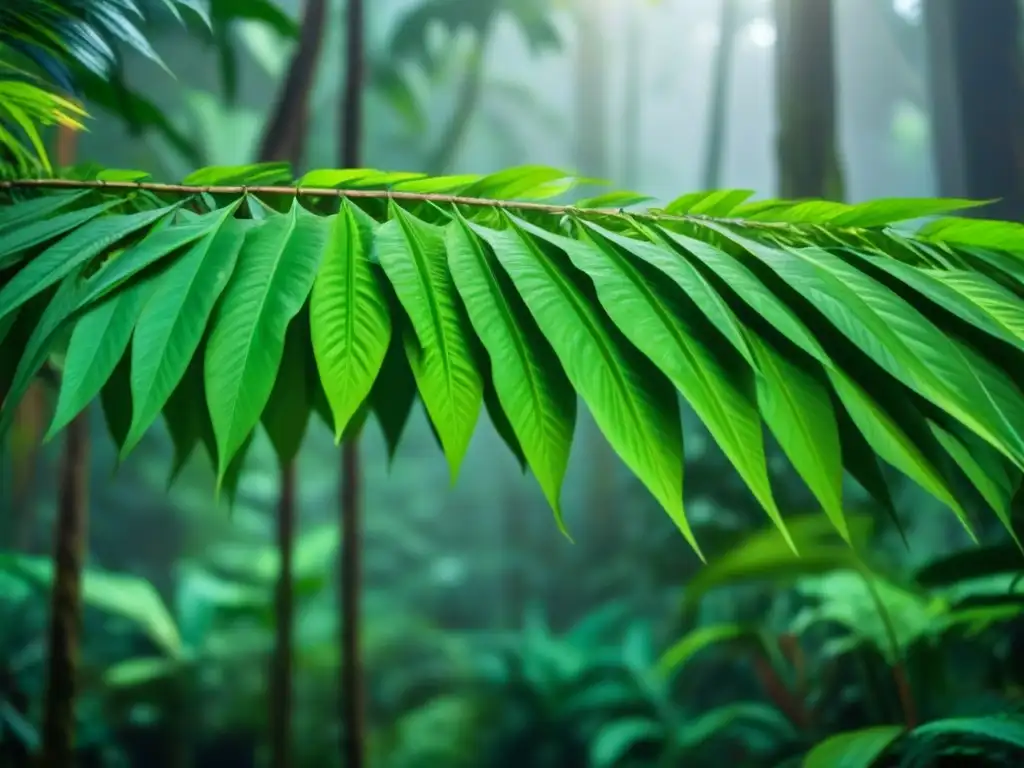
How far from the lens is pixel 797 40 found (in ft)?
5.57

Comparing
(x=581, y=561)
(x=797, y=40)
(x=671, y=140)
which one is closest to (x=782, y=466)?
(x=797, y=40)

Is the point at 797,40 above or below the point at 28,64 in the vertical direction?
above

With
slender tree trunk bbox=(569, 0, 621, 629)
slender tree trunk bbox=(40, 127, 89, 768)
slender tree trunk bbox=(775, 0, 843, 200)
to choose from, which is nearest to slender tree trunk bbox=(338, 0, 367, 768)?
slender tree trunk bbox=(40, 127, 89, 768)

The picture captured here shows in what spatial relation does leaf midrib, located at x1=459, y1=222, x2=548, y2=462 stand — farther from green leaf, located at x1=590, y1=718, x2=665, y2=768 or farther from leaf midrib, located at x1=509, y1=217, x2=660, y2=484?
green leaf, located at x1=590, y1=718, x2=665, y2=768

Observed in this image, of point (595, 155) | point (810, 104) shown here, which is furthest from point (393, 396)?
point (595, 155)

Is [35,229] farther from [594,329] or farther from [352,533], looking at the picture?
[352,533]

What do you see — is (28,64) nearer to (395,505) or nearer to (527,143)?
(395,505)

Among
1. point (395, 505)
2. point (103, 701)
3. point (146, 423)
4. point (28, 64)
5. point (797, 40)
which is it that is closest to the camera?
point (146, 423)

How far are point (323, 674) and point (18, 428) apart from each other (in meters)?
1.45

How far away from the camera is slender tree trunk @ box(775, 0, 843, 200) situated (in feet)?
5.51

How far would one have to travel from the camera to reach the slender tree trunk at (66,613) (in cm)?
119

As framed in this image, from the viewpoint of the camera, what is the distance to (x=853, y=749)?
2.51ft

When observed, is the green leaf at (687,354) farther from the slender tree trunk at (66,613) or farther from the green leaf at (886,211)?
the slender tree trunk at (66,613)

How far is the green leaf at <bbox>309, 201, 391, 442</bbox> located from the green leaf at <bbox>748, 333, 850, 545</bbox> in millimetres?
225
